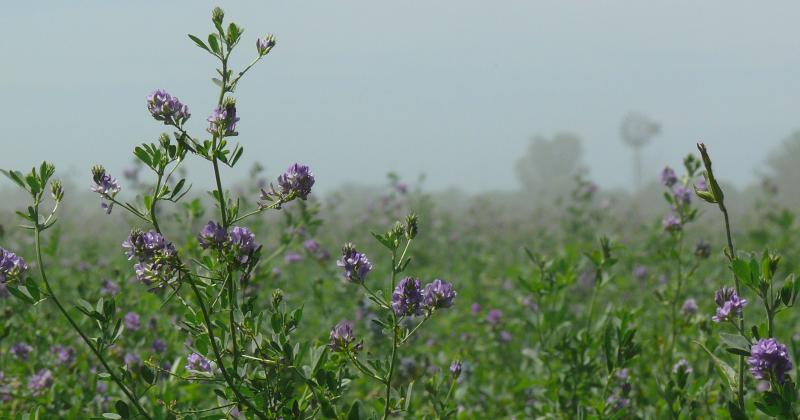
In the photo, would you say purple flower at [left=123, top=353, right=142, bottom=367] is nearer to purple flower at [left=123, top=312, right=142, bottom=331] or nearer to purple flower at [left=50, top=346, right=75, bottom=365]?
purple flower at [left=123, top=312, right=142, bottom=331]

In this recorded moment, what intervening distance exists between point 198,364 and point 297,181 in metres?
0.69

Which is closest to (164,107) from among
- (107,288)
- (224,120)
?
(224,120)

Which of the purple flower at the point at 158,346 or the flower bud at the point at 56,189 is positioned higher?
the purple flower at the point at 158,346

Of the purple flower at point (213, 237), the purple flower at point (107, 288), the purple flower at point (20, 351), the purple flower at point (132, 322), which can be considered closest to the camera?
the purple flower at point (213, 237)

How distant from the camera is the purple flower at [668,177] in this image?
424cm

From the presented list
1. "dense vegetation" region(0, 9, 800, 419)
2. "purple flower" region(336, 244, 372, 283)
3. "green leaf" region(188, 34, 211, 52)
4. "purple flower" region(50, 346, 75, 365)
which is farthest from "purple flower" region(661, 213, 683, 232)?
"purple flower" region(50, 346, 75, 365)

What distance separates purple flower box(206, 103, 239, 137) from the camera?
2.16m

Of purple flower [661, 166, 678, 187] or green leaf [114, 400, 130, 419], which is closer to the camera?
green leaf [114, 400, 130, 419]

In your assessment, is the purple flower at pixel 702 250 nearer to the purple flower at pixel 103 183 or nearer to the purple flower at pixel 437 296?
the purple flower at pixel 437 296

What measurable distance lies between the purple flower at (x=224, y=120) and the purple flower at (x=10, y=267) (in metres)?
0.73

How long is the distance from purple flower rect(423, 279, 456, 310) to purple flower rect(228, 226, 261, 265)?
530mm

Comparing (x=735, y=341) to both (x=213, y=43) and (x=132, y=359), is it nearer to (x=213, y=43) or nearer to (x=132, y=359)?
(x=213, y=43)

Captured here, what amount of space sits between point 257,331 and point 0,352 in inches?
136

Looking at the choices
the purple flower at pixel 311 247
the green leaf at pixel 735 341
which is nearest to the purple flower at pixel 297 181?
the green leaf at pixel 735 341
